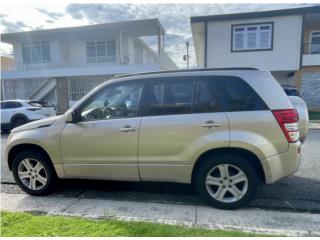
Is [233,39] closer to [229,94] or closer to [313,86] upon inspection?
[313,86]

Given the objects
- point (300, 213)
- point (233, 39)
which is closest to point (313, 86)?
Result: point (233, 39)

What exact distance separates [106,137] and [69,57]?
1996cm

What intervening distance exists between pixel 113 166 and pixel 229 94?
1.94m

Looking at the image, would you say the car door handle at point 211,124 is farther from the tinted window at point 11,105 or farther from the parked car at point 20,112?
the tinted window at point 11,105

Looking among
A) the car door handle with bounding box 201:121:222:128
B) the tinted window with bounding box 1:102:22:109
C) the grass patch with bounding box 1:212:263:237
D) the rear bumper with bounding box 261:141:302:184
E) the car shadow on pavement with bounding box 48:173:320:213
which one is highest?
the car door handle with bounding box 201:121:222:128

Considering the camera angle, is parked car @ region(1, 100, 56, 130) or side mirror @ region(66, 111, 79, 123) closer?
side mirror @ region(66, 111, 79, 123)

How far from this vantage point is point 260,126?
3094mm

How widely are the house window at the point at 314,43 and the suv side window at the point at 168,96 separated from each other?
18169 millimetres

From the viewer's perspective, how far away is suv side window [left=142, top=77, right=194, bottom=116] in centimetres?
334

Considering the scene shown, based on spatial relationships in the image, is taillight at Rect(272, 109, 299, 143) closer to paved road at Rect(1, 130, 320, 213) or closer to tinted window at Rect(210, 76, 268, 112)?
tinted window at Rect(210, 76, 268, 112)

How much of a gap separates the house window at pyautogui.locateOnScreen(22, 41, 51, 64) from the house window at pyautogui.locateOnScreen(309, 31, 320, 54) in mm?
20811

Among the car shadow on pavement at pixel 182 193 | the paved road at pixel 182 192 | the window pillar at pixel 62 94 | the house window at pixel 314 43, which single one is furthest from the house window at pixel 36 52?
the house window at pixel 314 43

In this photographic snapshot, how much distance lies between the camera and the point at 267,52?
1470 cm

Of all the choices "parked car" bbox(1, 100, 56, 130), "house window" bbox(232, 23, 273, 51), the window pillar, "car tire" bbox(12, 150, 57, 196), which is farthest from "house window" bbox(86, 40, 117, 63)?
"car tire" bbox(12, 150, 57, 196)
